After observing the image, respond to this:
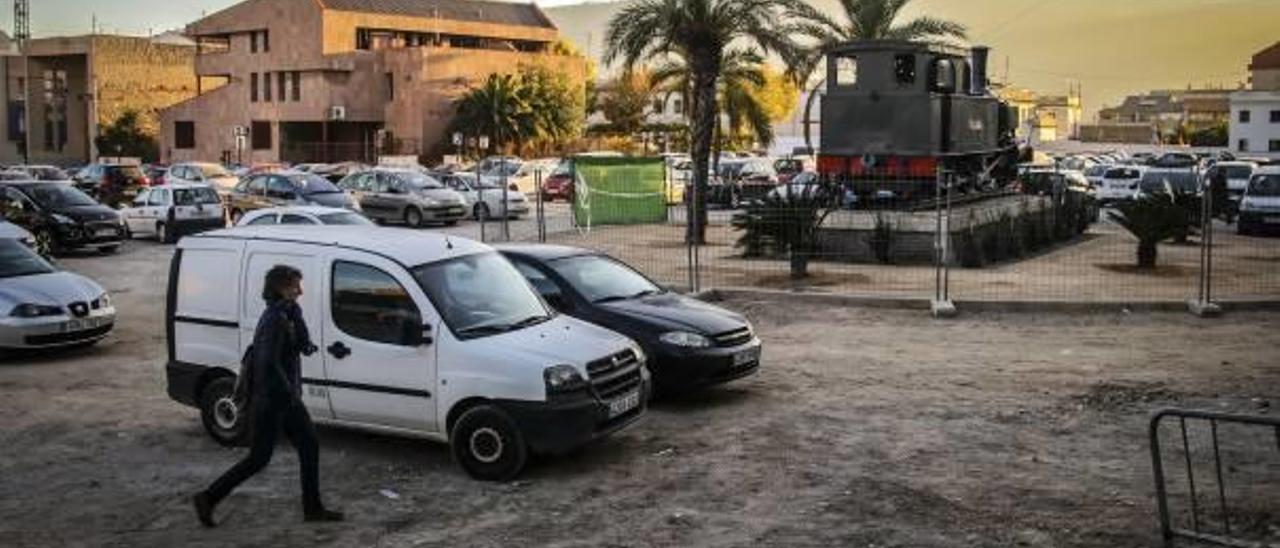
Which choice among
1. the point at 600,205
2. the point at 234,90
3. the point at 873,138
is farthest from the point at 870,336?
the point at 234,90

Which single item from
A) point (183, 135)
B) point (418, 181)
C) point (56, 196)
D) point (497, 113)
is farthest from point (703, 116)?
point (183, 135)

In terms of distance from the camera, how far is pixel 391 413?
30.1 ft

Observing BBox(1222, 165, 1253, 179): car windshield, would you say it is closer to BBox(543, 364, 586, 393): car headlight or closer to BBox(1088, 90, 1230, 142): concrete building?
BBox(543, 364, 586, 393): car headlight

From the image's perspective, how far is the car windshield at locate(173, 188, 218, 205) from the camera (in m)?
30.6

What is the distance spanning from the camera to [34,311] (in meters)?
14.2

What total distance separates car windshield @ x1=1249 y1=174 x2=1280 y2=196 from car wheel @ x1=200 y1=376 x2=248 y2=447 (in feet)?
86.7

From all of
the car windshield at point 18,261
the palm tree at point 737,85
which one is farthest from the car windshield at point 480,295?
the palm tree at point 737,85

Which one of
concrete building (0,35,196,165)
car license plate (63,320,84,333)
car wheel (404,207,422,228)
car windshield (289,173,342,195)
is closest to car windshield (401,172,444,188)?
car wheel (404,207,422,228)

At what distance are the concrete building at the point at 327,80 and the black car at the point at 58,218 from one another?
134 ft

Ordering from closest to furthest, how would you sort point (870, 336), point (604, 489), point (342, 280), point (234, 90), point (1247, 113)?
point (604, 489) < point (342, 280) < point (870, 336) < point (234, 90) < point (1247, 113)

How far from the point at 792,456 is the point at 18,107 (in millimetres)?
94822

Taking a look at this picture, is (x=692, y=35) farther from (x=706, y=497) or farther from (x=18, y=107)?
(x=18, y=107)

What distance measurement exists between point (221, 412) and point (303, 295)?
1311mm

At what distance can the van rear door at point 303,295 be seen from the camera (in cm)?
938
